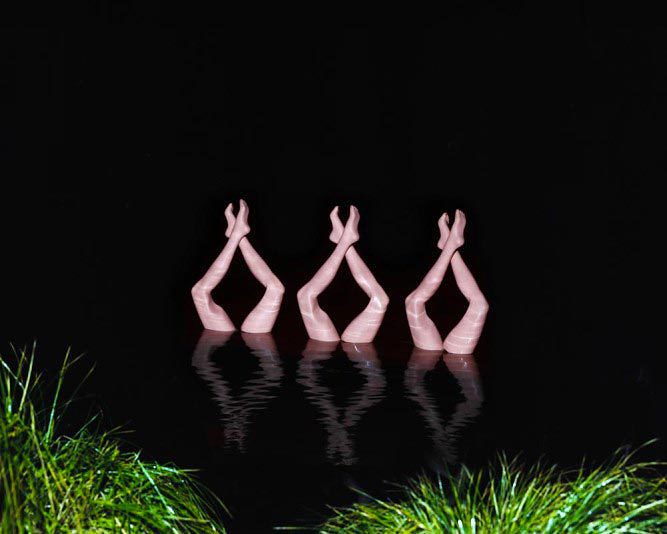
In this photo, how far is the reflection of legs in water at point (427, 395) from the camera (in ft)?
11.7

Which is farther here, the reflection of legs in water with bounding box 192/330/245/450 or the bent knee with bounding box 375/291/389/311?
the bent knee with bounding box 375/291/389/311

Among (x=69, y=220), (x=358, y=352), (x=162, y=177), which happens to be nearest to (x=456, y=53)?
(x=162, y=177)

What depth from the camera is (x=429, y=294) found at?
4953mm

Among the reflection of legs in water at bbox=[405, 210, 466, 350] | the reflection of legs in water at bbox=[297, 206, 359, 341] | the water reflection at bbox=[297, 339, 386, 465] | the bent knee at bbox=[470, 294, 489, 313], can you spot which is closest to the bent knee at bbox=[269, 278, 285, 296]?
the reflection of legs in water at bbox=[297, 206, 359, 341]

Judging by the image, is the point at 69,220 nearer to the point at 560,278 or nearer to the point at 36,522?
the point at 560,278

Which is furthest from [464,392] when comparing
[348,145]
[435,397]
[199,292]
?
[348,145]

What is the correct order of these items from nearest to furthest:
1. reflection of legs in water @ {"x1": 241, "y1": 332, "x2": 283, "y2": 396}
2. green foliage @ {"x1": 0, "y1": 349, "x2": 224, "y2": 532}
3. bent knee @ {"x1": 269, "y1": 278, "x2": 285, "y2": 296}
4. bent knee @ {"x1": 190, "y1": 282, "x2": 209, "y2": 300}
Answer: green foliage @ {"x1": 0, "y1": 349, "x2": 224, "y2": 532}
reflection of legs in water @ {"x1": 241, "y1": 332, "x2": 283, "y2": 396}
bent knee @ {"x1": 269, "y1": 278, "x2": 285, "y2": 296}
bent knee @ {"x1": 190, "y1": 282, "x2": 209, "y2": 300}

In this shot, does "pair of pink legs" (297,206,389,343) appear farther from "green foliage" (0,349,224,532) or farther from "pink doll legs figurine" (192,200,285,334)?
"green foliage" (0,349,224,532)

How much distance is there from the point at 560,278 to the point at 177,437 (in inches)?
189

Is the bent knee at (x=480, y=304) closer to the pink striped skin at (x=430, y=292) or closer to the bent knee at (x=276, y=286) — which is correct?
the pink striped skin at (x=430, y=292)

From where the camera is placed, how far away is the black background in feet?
26.1

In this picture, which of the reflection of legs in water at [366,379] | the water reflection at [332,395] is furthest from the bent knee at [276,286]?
the reflection of legs in water at [366,379]

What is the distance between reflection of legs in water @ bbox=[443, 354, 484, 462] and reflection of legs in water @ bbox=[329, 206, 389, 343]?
37 cm

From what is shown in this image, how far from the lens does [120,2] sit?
825cm
